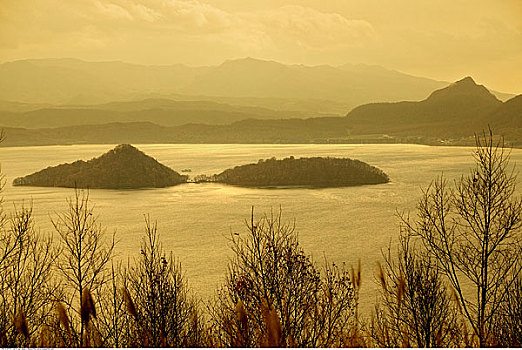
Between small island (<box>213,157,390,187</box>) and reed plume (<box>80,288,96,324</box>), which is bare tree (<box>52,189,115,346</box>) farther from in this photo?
small island (<box>213,157,390,187</box>)

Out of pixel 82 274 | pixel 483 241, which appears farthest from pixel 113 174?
pixel 483 241

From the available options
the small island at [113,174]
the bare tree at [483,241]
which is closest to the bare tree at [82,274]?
the bare tree at [483,241]

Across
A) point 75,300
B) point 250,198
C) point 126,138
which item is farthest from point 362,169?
point 126,138

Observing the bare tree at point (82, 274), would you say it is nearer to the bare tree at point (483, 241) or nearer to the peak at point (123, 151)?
the bare tree at point (483, 241)

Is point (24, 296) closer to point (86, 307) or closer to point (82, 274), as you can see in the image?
point (86, 307)

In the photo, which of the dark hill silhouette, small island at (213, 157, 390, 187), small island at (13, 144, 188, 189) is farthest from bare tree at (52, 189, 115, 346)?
the dark hill silhouette
